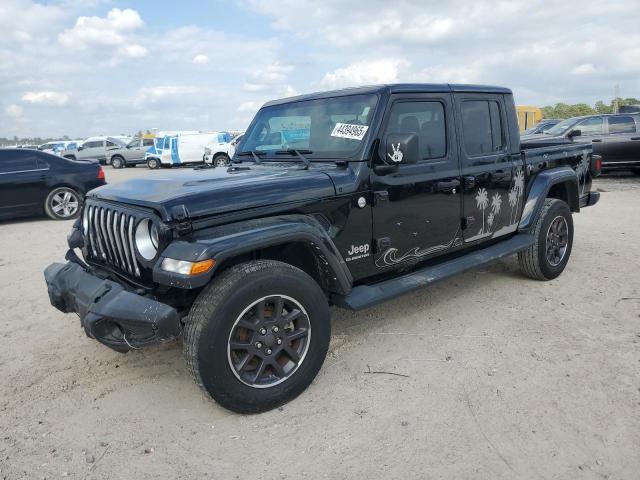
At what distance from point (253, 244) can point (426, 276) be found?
1627mm

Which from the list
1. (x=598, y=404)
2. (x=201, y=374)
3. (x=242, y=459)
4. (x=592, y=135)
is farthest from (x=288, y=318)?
(x=592, y=135)

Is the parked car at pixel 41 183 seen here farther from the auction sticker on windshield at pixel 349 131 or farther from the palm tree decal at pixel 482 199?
the palm tree decal at pixel 482 199

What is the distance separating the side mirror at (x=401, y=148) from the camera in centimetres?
332

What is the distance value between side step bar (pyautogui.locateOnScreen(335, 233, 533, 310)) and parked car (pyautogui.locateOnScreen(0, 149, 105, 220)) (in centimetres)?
779

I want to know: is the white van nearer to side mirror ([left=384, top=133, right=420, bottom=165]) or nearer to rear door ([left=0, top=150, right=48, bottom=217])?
rear door ([left=0, top=150, right=48, bottom=217])

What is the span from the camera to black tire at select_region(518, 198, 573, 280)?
4.89 metres

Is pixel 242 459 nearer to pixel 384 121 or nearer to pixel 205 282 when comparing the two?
pixel 205 282

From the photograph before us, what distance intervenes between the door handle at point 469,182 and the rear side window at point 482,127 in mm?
218

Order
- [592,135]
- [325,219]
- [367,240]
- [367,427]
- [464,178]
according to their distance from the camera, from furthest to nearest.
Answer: [592,135], [464,178], [367,240], [325,219], [367,427]

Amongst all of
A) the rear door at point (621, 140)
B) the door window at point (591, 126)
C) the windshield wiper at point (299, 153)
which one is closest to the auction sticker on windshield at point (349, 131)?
the windshield wiper at point (299, 153)

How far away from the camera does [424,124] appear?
154 inches

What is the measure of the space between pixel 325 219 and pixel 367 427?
4.27 feet

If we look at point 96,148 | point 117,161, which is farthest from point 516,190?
point 96,148

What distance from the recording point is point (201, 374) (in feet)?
8.74
